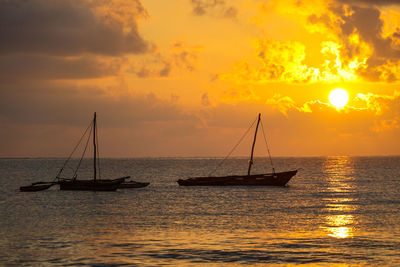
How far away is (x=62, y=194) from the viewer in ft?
301

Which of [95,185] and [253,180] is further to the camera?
[253,180]

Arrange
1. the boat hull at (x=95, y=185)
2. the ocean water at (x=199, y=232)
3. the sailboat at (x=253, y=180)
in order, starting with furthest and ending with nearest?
1. the sailboat at (x=253, y=180)
2. the boat hull at (x=95, y=185)
3. the ocean water at (x=199, y=232)

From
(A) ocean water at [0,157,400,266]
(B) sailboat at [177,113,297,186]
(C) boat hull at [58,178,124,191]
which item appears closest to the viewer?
(A) ocean water at [0,157,400,266]

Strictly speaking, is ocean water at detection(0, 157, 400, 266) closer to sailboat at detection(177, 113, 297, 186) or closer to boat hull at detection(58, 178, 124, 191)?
boat hull at detection(58, 178, 124, 191)

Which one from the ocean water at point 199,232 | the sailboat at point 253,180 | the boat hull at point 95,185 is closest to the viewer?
the ocean water at point 199,232

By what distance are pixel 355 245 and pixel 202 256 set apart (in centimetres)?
1158

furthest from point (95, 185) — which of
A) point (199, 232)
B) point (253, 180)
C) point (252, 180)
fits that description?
point (199, 232)

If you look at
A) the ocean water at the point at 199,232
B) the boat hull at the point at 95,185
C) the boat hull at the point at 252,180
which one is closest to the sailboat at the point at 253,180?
the boat hull at the point at 252,180

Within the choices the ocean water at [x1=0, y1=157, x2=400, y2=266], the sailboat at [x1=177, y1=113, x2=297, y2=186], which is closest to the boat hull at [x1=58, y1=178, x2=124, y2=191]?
the ocean water at [x1=0, y1=157, x2=400, y2=266]

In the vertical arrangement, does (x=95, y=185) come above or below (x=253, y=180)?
above

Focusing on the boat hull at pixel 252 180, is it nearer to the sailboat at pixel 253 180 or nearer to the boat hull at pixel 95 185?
the sailboat at pixel 253 180

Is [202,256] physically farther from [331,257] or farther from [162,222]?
[162,222]

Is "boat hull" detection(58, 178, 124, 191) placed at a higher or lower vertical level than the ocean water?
higher

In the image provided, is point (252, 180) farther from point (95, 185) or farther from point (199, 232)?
point (199, 232)
